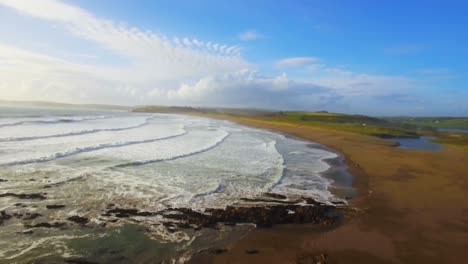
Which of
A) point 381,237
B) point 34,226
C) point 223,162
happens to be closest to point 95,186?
point 34,226

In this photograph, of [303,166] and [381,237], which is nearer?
[381,237]

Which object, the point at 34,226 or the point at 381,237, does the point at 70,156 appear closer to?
the point at 34,226

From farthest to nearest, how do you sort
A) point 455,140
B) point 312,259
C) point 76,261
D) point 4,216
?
point 455,140
point 4,216
point 312,259
point 76,261

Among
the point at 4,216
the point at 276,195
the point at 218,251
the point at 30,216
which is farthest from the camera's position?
the point at 276,195

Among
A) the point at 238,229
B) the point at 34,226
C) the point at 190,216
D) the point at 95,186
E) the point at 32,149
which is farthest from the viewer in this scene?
the point at 32,149

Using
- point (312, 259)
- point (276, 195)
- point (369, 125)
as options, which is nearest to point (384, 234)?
point (312, 259)

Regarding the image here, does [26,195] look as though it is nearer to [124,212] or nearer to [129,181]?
[124,212]

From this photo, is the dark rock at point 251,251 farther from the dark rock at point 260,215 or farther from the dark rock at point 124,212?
the dark rock at point 124,212

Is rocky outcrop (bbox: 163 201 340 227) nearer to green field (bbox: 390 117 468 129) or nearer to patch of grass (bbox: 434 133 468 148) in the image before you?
patch of grass (bbox: 434 133 468 148)

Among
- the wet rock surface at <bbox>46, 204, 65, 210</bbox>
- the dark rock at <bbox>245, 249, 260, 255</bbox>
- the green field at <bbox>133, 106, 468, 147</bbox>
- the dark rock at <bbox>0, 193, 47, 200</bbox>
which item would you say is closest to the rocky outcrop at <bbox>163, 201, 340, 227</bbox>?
the dark rock at <bbox>245, 249, 260, 255</bbox>

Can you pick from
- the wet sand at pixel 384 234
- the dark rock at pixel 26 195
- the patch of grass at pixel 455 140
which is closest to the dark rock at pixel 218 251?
the wet sand at pixel 384 234

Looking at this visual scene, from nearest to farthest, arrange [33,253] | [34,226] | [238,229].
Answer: [33,253]
[34,226]
[238,229]
